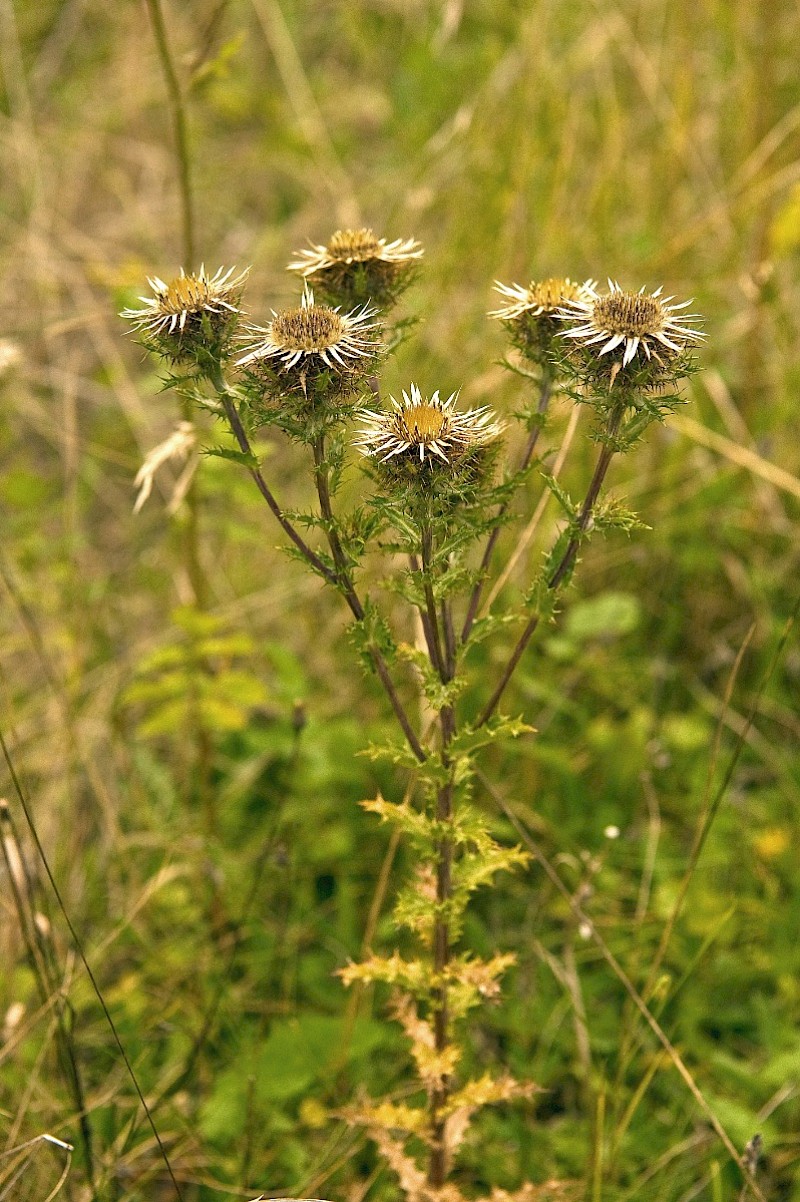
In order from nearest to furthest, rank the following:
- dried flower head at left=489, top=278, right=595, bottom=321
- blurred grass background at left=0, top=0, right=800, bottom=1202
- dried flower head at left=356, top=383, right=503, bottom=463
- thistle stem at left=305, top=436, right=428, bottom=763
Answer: dried flower head at left=356, top=383, right=503, bottom=463, thistle stem at left=305, top=436, right=428, bottom=763, dried flower head at left=489, top=278, right=595, bottom=321, blurred grass background at left=0, top=0, right=800, bottom=1202

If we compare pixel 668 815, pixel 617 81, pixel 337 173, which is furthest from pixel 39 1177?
pixel 617 81

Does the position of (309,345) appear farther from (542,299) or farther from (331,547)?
(542,299)

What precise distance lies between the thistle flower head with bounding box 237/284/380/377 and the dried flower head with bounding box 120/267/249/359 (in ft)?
0.16

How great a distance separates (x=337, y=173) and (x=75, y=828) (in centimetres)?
318

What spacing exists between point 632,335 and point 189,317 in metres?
0.64

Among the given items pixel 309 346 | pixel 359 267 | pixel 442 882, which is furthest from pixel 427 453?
pixel 442 882

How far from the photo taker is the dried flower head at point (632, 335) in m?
1.49

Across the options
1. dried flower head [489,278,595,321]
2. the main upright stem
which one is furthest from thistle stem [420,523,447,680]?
dried flower head [489,278,595,321]

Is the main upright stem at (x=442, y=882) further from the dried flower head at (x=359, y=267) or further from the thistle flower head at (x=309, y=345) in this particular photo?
the dried flower head at (x=359, y=267)

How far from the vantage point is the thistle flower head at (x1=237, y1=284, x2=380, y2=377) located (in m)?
1.52

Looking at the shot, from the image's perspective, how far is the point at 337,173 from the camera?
15.7ft

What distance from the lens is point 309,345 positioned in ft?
4.97

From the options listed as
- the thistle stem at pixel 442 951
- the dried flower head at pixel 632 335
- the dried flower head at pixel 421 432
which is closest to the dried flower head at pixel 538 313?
the dried flower head at pixel 632 335

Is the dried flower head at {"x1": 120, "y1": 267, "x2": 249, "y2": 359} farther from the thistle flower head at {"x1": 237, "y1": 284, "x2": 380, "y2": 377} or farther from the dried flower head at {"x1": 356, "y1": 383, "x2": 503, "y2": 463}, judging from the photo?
the dried flower head at {"x1": 356, "y1": 383, "x2": 503, "y2": 463}
